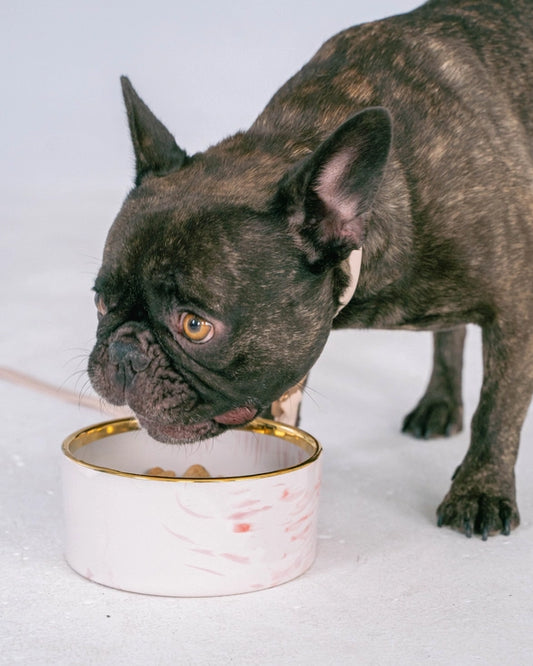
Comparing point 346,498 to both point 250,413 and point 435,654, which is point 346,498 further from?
point 435,654

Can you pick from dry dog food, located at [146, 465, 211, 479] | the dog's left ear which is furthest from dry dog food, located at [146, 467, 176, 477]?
the dog's left ear

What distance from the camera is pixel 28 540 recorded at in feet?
8.75

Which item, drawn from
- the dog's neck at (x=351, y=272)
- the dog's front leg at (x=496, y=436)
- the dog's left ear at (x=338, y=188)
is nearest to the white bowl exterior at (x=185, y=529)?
the dog's neck at (x=351, y=272)

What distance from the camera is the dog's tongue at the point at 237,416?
7.95 feet

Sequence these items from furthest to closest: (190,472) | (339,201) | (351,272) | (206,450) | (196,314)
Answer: (206,450) < (190,472) < (351,272) < (339,201) < (196,314)

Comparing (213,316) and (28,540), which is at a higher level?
(213,316)

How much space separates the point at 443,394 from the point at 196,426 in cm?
151

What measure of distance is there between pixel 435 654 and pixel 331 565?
0.45m

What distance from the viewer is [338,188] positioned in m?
2.35

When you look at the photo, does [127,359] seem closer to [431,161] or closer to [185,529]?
[185,529]

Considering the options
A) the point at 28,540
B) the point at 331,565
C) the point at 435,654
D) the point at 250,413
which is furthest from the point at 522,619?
the point at 28,540

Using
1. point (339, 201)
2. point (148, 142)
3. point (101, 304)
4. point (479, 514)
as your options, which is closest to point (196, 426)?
point (101, 304)

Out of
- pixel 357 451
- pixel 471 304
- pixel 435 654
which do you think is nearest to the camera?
pixel 435 654

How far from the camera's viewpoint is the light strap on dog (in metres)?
2.50
